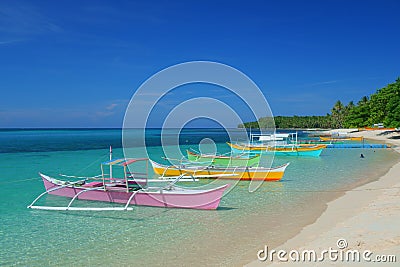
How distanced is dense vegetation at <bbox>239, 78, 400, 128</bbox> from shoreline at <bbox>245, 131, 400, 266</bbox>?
33.3 feet

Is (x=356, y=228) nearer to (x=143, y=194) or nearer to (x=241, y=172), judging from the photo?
(x=143, y=194)

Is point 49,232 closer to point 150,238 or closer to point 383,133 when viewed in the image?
point 150,238

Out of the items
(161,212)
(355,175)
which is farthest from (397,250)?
(355,175)

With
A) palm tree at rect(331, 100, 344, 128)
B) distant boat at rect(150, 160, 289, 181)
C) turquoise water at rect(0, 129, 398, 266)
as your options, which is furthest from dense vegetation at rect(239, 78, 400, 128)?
turquoise water at rect(0, 129, 398, 266)

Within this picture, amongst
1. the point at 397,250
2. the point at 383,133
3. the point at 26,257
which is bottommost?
the point at 26,257

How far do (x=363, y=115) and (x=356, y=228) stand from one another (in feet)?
248

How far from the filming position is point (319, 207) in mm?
10945

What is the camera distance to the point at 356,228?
7.73 m

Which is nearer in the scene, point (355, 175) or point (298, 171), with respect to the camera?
point (355, 175)

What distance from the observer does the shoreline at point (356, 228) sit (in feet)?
20.7

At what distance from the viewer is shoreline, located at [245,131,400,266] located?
6312mm

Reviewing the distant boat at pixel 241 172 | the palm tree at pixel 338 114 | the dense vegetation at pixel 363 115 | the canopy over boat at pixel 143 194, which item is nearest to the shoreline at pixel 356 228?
the canopy over boat at pixel 143 194

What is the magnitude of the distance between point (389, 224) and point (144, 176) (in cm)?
815

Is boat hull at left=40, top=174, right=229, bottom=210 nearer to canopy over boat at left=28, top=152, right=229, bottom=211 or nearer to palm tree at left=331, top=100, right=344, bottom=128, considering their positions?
canopy over boat at left=28, top=152, right=229, bottom=211
